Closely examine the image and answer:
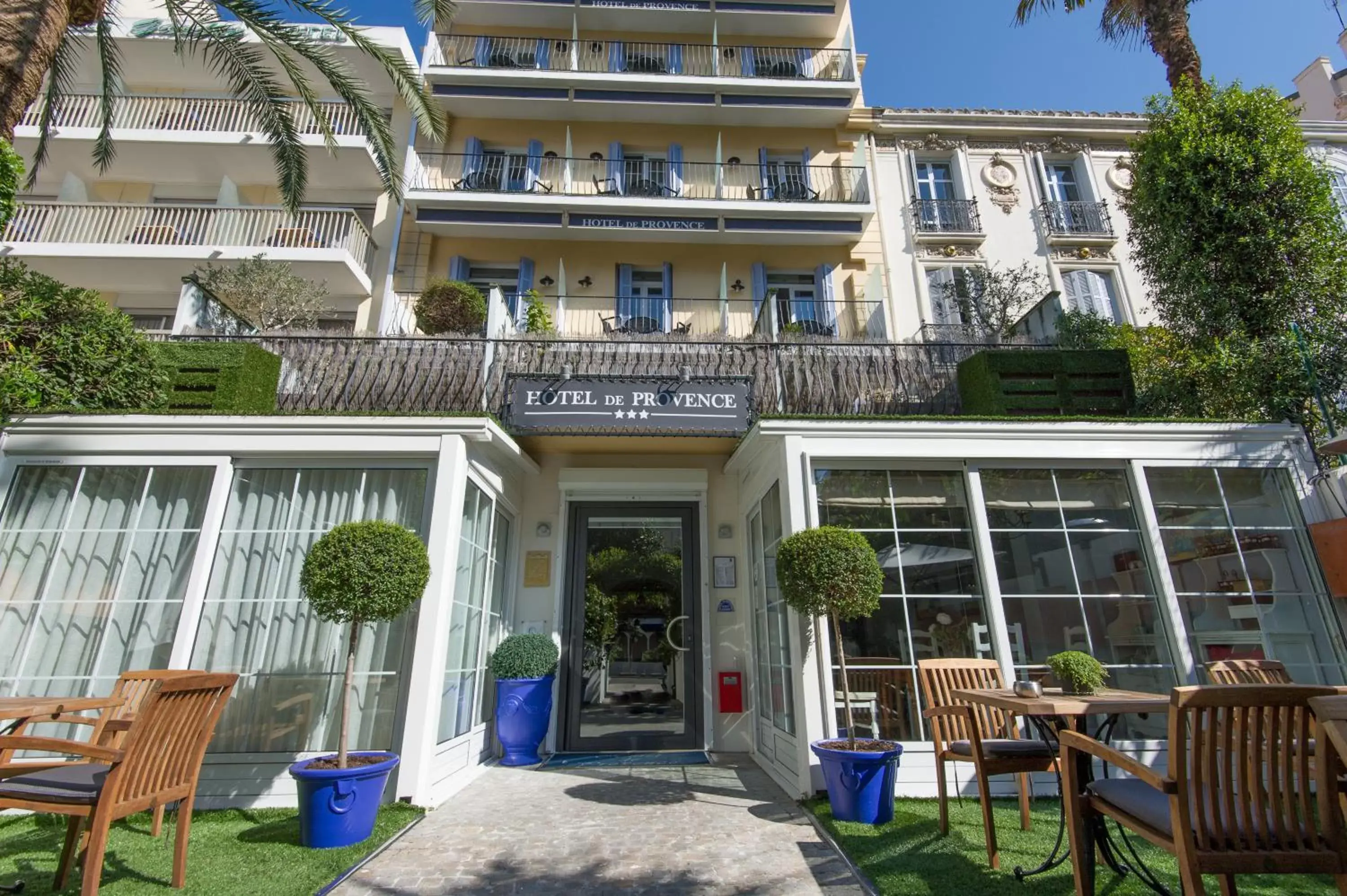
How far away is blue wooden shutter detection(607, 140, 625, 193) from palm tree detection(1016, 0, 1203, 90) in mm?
7695

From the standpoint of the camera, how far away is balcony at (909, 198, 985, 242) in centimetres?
1088

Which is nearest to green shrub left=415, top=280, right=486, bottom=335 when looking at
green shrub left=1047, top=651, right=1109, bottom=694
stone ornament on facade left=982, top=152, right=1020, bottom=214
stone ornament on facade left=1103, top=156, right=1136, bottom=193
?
green shrub left=1047, top=651, right=1109, bottom=694

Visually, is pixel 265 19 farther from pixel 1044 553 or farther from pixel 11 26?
pixel 1044 553

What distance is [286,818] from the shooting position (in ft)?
12.2

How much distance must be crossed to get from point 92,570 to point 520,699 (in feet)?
10.9

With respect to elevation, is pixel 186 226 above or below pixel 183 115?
below

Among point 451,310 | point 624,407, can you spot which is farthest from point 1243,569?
point 451,310

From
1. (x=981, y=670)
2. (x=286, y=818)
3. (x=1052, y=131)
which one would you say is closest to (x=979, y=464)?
(x=981, y=670)

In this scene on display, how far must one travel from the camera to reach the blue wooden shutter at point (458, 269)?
10.3 meters

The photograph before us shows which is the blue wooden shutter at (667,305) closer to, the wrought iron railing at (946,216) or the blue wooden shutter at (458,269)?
the blue wooden shutter at (458,269)

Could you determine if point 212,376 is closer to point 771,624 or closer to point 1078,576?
point 771,624

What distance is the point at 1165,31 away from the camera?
7.64 meters

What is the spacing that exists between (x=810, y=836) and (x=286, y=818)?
3.22m

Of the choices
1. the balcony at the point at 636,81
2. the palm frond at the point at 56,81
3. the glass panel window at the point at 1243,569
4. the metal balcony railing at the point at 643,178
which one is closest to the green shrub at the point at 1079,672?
the glass panel window at the point at 1243,569
